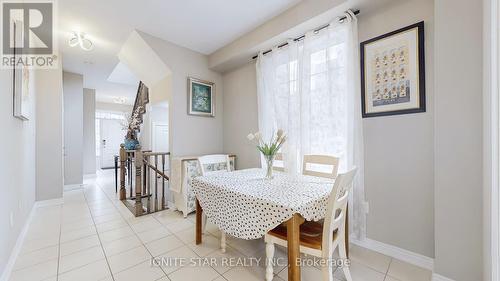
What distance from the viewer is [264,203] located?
134 cm

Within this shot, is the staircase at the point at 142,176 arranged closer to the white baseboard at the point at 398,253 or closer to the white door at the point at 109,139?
the white baseboard at the point at 398,253

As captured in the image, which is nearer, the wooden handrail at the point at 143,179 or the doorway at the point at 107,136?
Result: the wooden handrail at the point at 143,179

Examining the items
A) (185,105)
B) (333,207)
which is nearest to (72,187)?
(185,105)

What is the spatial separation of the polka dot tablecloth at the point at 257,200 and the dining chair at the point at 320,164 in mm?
232

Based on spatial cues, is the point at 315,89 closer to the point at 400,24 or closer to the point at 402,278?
the point at 400,24

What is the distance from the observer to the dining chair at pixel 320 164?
200 cm

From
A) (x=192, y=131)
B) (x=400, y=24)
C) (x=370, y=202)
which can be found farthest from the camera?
(x=192, y=131)

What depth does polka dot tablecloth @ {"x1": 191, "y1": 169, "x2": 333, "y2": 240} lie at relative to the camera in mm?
1294

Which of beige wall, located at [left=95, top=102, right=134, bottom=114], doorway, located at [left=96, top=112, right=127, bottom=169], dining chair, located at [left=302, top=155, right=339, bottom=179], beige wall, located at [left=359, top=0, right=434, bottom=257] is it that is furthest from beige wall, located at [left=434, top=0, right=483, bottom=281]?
doorway, located at [left=96, top=112, right=127, bottom=169]

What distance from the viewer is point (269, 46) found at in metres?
2.82

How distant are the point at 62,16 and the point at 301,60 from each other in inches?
120

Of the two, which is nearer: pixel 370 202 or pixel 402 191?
pixel 402 191

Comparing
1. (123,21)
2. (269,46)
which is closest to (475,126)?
(269,46)
